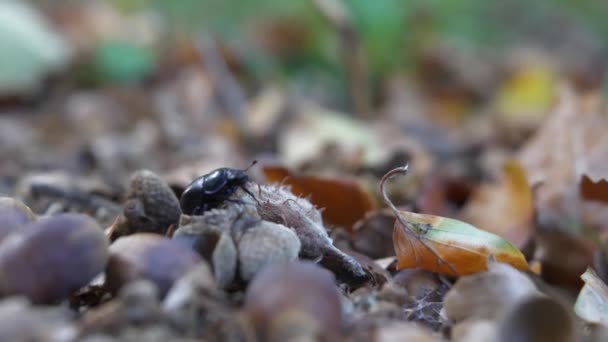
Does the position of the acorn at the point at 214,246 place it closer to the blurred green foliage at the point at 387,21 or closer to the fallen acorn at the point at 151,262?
the fallen acorn at the point at 151,262

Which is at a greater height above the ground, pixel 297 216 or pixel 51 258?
pixel 51 258

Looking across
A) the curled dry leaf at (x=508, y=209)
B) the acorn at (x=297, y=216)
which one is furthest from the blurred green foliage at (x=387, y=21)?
the acorn at (x=297, y=216)

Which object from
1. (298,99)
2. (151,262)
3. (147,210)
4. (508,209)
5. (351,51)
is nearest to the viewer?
(151,262)

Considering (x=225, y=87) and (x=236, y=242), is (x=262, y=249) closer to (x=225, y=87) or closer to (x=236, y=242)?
(x=236, y=242)

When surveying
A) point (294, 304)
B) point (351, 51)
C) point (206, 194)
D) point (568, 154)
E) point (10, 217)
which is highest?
point (351, 51)

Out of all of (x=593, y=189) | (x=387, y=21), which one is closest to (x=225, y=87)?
(x=387, y=21)

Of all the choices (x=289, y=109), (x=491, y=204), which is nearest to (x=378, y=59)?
(x=289, y=109)
